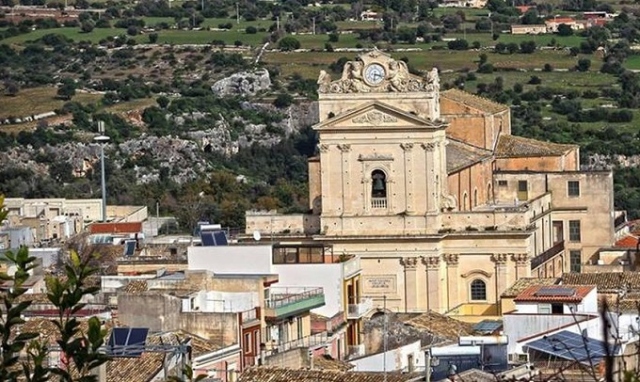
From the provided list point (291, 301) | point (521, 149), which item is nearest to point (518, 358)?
point (291, 301)

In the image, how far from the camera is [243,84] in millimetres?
180125

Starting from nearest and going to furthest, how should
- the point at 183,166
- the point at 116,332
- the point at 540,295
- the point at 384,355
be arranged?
1. the point at 116,332
2. the point at 384,355
3. the point at 540,295
4. the point at 183,166

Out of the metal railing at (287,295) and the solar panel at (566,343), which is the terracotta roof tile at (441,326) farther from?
the solar panel at (566,343)

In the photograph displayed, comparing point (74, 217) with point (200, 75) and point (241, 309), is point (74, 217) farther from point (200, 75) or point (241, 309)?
point (200, 75)

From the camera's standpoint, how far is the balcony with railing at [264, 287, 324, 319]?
54469 mm

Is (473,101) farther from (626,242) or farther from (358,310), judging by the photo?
(358,310)

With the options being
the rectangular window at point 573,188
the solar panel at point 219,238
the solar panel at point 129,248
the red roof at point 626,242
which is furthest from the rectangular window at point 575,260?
the solar panel at point 219,238

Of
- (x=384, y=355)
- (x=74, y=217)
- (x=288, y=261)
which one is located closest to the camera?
(x=384, y=355)

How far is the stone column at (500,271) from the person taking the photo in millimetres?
75000

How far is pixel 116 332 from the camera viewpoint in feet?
142

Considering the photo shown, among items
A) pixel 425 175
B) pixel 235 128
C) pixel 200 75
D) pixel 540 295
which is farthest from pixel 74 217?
pixel 200 75

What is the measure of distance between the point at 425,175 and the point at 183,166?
2971 inches

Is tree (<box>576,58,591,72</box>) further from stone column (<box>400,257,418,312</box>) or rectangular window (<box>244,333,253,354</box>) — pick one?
rectangular window (<box>244,333,253,354</box>)

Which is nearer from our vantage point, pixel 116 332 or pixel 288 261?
pixel 116 332
